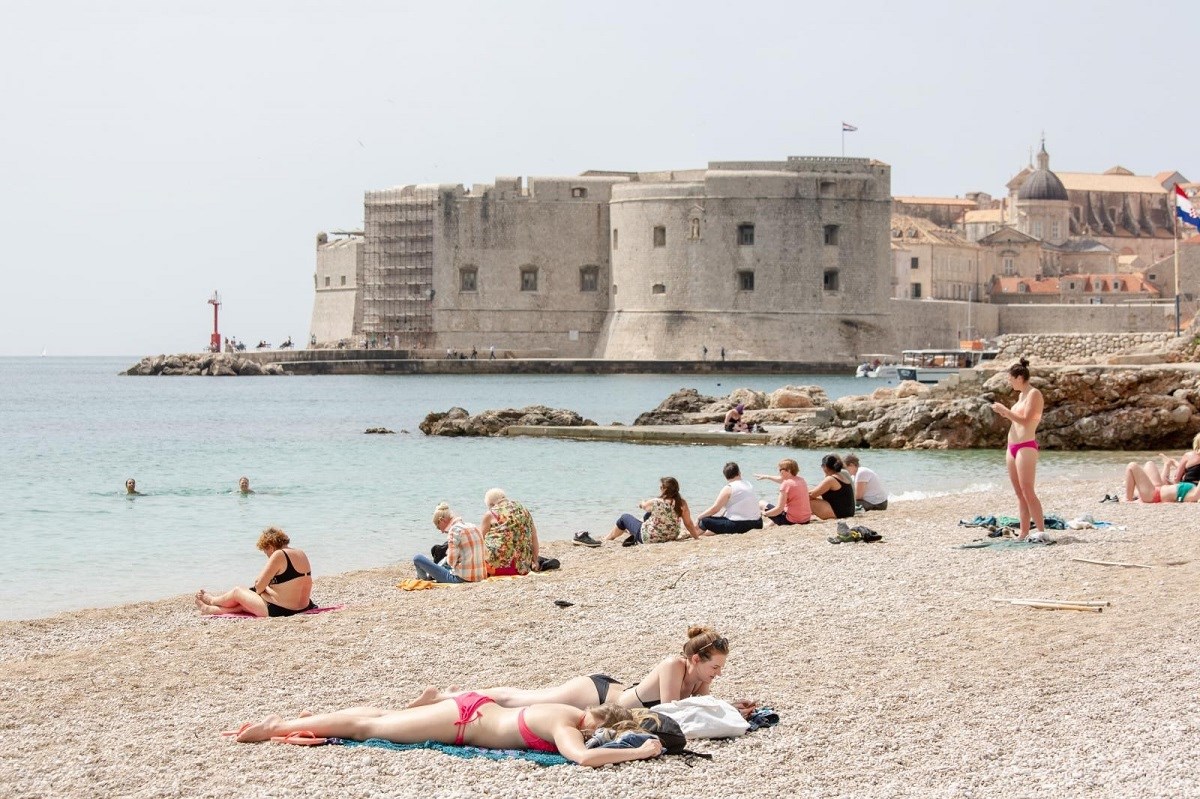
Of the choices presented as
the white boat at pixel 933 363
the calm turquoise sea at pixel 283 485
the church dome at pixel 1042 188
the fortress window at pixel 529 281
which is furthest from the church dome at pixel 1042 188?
the calm turquoise sea at pixel 283 485

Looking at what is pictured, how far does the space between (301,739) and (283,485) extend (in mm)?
11302

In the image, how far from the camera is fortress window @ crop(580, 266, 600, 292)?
42.3 metres

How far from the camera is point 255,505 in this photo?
13.2 m

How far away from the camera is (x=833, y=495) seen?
8.74 metres

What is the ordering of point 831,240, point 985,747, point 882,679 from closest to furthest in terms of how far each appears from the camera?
point 985,747 → point 882,679 → point 831,240

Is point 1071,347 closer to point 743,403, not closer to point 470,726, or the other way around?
point 743,403

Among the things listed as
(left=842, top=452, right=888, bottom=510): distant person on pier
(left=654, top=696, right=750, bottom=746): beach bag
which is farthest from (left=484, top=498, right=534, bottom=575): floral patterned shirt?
(left=654, top=696, right=750, bottom=746): beach bag

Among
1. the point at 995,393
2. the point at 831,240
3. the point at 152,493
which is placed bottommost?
the point at 152,493

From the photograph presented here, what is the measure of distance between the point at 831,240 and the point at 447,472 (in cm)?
2546

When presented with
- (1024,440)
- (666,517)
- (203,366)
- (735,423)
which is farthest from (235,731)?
(203,366)

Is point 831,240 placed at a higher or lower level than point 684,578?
higher

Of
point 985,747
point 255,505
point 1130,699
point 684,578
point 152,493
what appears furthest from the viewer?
point 152,493

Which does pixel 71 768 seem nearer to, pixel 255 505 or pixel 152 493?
pixel 255 505

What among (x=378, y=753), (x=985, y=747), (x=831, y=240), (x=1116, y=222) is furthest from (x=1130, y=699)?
(x=1116, y=222)
